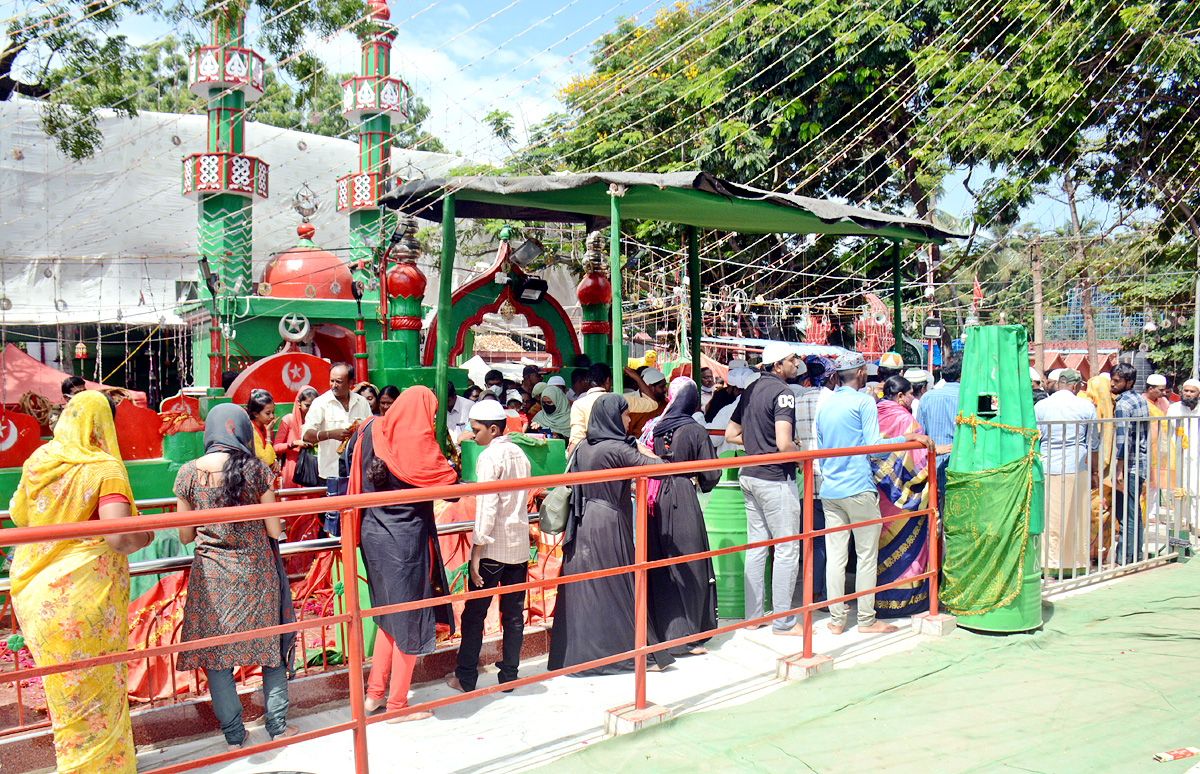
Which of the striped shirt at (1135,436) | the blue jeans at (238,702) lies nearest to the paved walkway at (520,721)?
the blue jeans at (238,702)

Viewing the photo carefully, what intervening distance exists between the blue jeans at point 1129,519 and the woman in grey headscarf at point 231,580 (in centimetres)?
601

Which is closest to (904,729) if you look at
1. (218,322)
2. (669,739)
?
(669,739)

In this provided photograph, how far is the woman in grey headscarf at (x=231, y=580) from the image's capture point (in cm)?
368

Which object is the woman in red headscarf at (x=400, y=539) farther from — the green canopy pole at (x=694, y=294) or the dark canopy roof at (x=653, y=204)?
the green canopy pole at (x=694, y=294)

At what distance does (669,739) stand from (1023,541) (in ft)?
9.16

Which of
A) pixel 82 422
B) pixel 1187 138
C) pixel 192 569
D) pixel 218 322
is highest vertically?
pixel 1187 138

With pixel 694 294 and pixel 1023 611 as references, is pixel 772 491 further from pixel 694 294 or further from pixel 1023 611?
pixel 694 294

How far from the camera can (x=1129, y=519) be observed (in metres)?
7.44

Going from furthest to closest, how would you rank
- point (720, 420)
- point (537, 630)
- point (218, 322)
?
point (218, 322) < point (720, 420) < point (537, 630)

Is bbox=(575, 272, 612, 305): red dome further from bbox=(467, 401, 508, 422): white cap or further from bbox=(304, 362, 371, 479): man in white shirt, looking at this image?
bbox=(467, 401, 508, 422): white cap

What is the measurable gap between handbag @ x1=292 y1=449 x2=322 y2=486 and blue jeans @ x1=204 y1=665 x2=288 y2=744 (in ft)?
13.4

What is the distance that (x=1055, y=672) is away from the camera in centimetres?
462

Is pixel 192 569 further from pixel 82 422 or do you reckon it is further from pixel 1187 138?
pixel 1187 138

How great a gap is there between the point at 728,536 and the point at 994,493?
1.68 m
